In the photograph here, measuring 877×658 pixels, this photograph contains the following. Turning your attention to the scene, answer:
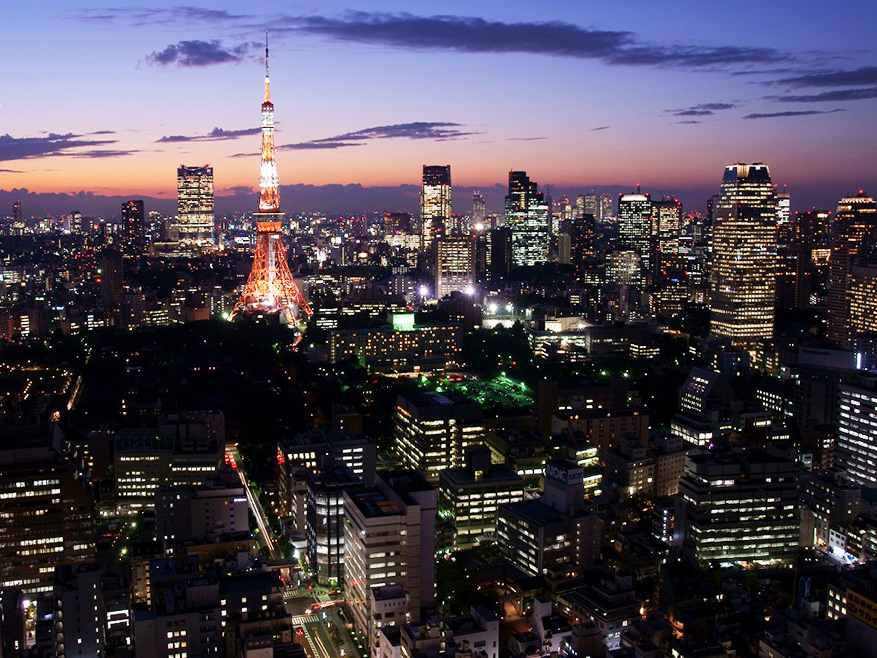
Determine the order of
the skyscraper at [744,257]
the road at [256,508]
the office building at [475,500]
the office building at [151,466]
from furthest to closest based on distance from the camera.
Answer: the skyscraper at [744,257]
the office building at [151,466]
the office building at [475,500]
the road at [256,508]

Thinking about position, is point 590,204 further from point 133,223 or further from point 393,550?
point 393,550

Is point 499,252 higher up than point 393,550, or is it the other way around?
point 499,252

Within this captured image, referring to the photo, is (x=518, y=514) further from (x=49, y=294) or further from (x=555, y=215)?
(x=555, y=215)

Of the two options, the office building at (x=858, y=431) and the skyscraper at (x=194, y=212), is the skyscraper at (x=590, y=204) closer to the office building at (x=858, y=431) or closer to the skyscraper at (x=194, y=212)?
the skyscraper at (x=194, y=212)

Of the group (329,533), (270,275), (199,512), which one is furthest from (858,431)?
(270,275)

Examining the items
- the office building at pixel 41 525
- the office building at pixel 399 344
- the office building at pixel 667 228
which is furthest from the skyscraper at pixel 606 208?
the office building at pixel 41 525
